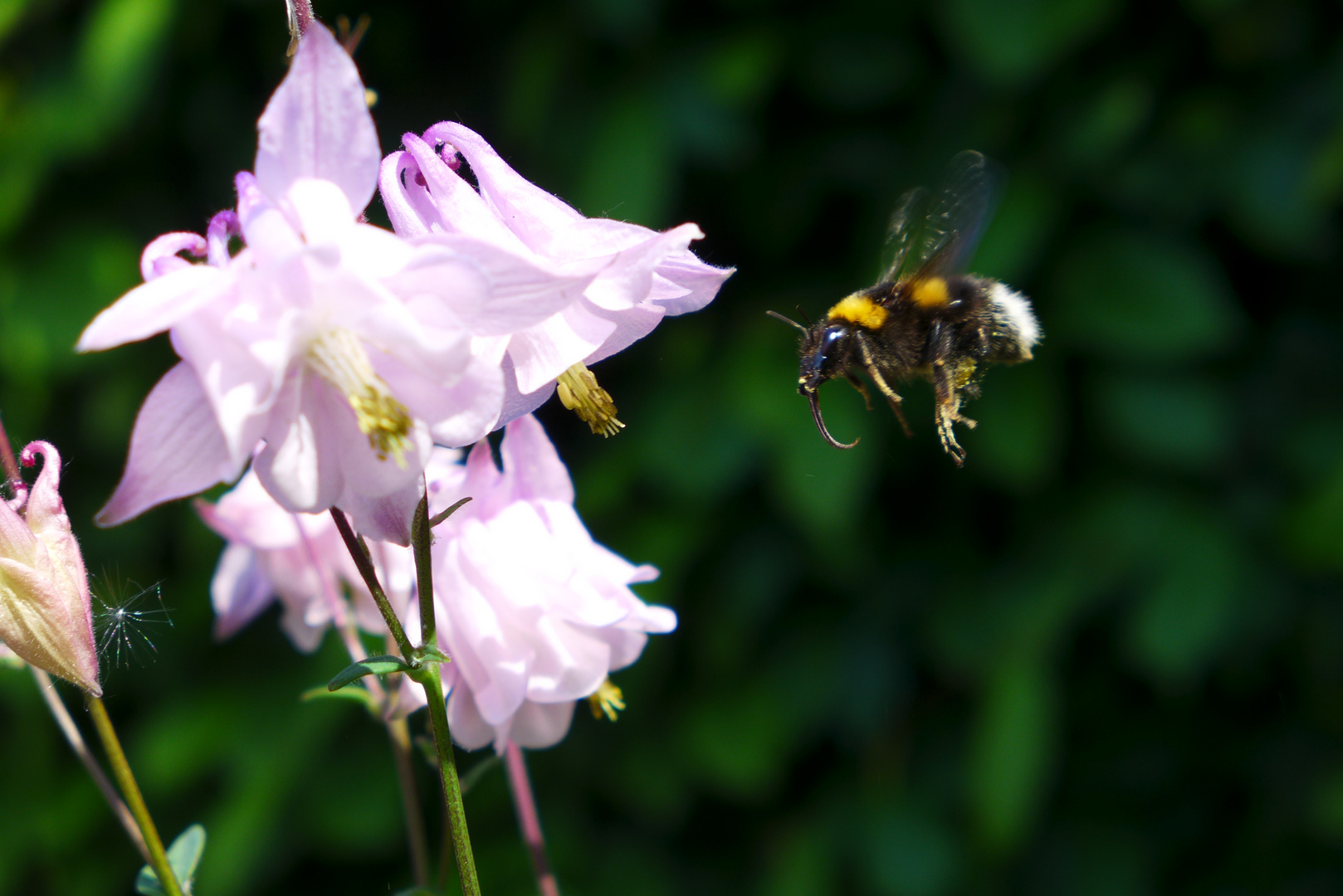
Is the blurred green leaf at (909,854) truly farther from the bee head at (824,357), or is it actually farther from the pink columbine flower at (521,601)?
the pink columbine flower at (521,601)

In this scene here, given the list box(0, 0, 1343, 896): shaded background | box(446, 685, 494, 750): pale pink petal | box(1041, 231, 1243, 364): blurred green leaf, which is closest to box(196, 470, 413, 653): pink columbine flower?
box(446, 685, 494, 750): pale pink petal

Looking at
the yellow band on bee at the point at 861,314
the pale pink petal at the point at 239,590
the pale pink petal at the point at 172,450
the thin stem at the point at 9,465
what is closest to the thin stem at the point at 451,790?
the pale pink petal at the point at 172,450

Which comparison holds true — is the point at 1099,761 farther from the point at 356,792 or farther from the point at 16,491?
the point at 16,491

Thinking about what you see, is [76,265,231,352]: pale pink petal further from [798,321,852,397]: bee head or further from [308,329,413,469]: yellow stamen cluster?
[798,321,852,397]: bee head

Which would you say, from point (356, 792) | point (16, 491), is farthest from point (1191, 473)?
point (16, 491)

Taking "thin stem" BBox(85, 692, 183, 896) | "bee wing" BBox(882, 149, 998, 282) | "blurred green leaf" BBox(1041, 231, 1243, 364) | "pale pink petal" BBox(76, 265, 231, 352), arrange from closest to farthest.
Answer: "pale pink petal" BBox(76, 265, 231, 352) < "thin stem" BBox(85, 692, 183, 896) < "bee wing" BBox(882, 149, 998, 282) < "blurred green leaf" BBox(1041, 231, 1243, 364)

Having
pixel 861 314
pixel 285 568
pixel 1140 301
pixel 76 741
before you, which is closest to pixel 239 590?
pixel 285 568
